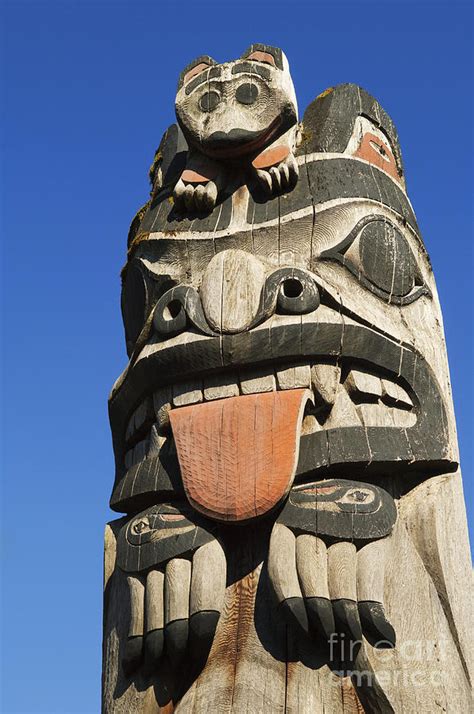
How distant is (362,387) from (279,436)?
540 mm

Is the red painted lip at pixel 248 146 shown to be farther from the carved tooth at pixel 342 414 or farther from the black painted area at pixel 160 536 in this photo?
the black painted area at pixel 160 536

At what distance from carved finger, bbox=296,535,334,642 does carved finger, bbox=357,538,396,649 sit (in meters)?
0.14

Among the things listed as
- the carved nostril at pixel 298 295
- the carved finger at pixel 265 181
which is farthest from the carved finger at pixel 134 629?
the carved finger at pixel 265 181

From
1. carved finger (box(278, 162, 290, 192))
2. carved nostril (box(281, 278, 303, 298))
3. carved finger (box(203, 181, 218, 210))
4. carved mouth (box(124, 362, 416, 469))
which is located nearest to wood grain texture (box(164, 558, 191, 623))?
carved mouth (box(124, 362, 416, 469))

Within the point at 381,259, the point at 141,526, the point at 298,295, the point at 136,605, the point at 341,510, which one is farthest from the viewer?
the point at 381,259

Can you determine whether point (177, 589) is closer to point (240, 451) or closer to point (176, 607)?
point (176, 607)

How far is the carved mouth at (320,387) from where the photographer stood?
4.86 meters

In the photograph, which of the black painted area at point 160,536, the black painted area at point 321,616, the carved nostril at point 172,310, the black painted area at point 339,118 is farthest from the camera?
the black painted area at point 339,118

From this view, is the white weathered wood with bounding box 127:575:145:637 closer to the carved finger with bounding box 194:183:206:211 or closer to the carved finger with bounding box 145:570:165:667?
the carved finger with bounding box 145:570:165:667

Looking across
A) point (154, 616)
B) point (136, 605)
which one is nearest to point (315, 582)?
point (154, 616)

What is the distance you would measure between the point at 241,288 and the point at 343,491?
1.10 m

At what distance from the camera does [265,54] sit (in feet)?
19.3

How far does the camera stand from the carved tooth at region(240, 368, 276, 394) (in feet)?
16.4

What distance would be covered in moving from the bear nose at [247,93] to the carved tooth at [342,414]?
167cm
